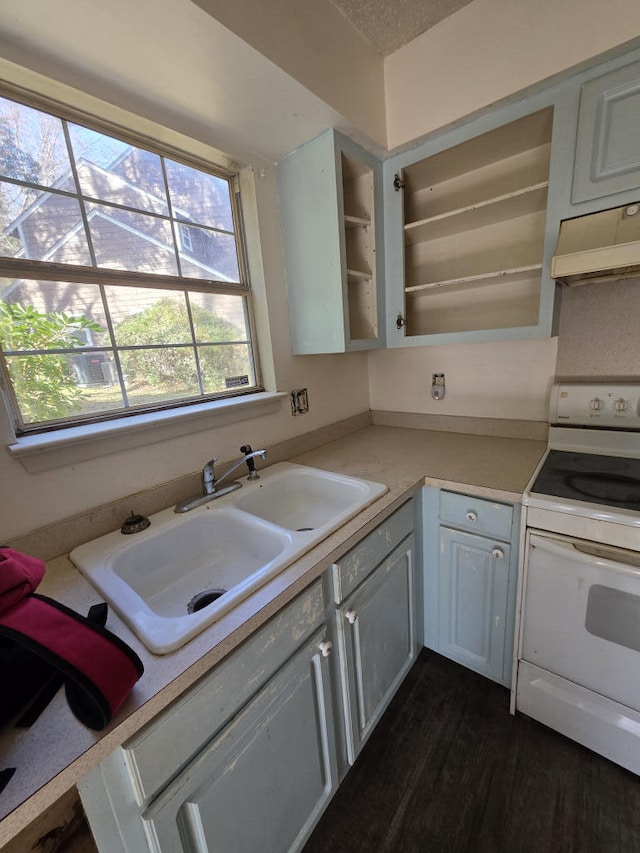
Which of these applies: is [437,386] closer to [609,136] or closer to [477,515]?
[477,515]

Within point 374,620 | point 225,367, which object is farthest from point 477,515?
point 225,367

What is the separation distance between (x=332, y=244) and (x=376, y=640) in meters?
1.52

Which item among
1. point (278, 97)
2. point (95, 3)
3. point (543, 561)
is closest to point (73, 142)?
point (95, 3)

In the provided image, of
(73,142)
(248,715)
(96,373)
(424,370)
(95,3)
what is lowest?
(248,715)

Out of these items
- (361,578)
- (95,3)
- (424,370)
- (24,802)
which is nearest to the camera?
(24,802)

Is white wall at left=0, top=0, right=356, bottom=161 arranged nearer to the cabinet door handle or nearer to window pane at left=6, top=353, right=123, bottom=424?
window pane at left=6, top=353, right=123, bottom=424

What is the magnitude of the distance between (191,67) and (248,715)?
1647 millimetres

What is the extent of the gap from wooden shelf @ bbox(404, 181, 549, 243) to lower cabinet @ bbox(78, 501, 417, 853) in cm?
125

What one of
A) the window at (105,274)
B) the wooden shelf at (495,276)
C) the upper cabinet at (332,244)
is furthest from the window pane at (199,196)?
the wooden shelf at (495,276)

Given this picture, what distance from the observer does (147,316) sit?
122 cm

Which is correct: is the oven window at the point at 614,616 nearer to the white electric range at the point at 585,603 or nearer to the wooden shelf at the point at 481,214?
the white electric range at the point at 585,603

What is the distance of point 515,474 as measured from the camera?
1315 millimetres

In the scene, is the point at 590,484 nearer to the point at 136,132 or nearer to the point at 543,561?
the point at 543,561

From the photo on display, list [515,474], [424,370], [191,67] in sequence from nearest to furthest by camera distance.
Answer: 1. [191,67]
2. [515,474]
3. [424,370]
